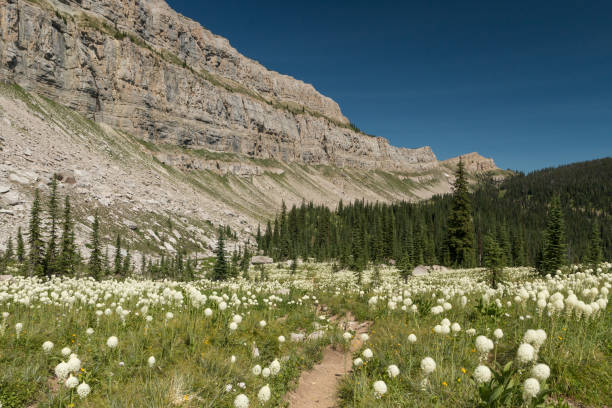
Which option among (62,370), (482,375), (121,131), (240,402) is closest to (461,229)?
(482,375)

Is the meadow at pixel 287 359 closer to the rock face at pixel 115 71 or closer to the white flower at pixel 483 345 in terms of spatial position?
the white flower at pixel 483 345

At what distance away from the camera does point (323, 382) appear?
274 inches

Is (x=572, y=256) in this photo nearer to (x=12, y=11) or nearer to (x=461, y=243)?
(x=461, y=243)

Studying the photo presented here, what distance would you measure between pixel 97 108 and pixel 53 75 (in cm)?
1777

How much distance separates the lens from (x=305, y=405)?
5.99m

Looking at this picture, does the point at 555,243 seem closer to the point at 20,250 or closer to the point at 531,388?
the point at 531,388

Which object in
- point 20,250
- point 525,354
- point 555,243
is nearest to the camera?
point 525,354

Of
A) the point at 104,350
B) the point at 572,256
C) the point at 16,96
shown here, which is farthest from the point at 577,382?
the point at 572,256

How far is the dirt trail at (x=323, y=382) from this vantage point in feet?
19.7

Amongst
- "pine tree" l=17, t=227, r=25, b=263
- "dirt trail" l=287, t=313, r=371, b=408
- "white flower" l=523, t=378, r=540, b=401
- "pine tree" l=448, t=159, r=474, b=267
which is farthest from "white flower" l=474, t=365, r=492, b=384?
"pine tree" l=17, t=227, r=25, b=263

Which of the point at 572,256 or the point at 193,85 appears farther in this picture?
the point at 193,85

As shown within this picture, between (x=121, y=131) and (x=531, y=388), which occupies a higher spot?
(x=121, y=131)

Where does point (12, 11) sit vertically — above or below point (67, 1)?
below

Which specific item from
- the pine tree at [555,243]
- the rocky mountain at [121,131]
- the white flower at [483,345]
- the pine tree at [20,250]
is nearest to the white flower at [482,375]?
the white flower at [483,345]
